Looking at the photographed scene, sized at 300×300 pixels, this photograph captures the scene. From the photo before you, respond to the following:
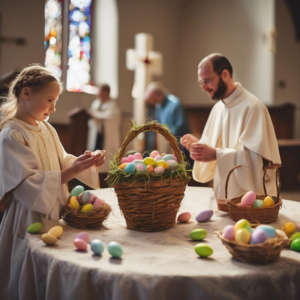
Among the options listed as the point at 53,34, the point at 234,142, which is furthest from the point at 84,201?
the point at 53,34

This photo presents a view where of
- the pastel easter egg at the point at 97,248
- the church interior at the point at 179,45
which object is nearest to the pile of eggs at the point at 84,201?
the pastel easter egg at the point at 97,248

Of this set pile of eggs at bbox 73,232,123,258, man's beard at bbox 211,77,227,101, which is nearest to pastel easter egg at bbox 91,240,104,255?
pile of eggs at bbox 73,232,123,258

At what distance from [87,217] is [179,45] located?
11.1 m

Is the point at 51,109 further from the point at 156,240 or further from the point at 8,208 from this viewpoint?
the point at 156,240

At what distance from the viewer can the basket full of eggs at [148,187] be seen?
2252 millimetres

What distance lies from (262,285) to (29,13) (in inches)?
372

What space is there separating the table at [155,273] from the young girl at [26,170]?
185 millimetres

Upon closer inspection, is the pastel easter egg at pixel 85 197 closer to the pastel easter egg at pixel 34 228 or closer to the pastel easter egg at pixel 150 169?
the pastel easter egg at pixel 34 228

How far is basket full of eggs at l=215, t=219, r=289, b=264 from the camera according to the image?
5.86ft

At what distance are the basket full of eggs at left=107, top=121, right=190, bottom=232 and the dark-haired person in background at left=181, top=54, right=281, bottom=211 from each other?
0.63 meters

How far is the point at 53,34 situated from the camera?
10.7 metres

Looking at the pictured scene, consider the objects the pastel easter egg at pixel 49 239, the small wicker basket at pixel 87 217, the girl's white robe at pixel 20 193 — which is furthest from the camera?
the small wicker basket at pixel 87 217

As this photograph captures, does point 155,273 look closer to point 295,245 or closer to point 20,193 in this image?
point 295,245

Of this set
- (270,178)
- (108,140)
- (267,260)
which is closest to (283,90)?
(108,140)
